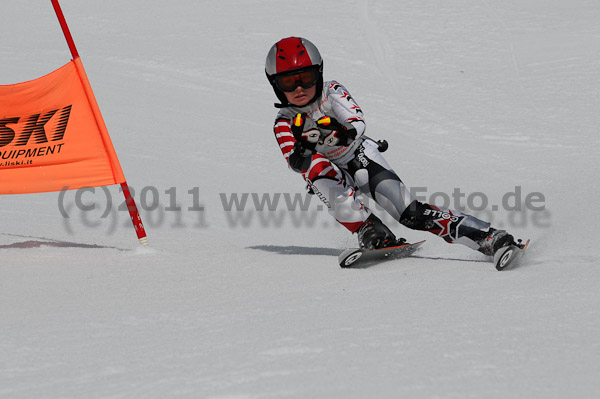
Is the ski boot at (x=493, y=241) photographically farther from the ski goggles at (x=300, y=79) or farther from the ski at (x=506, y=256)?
the ski goggles at (x=300, y=79)

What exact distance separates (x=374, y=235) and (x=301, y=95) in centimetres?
115

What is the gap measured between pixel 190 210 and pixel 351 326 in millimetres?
4641

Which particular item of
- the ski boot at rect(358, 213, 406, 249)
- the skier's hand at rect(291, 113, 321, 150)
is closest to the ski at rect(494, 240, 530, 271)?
the ski boot at rect(358, 213, 406, 249)

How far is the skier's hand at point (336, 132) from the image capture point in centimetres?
547

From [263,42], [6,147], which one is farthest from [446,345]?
[263,42]

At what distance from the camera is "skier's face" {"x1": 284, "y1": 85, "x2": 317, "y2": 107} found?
5.71m

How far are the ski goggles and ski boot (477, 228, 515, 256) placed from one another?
1.65 meters

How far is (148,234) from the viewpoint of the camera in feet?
23.2

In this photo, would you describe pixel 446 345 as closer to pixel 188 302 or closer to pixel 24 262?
pixel 188 302

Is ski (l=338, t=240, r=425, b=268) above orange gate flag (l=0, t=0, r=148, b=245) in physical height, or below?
below

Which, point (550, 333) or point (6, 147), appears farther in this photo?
point (6, 147)

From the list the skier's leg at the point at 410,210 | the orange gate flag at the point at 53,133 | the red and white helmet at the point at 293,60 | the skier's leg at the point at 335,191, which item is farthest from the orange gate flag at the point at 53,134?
the skier's leg at the point at 410,210

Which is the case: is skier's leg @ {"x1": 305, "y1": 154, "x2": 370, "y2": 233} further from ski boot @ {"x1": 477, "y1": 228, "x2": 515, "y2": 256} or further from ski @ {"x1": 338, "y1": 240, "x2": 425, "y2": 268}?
ski boot @ {"x1": 477, "y1": 228, "x2": 515, "y2": 256}

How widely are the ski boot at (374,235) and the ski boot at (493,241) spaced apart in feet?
2.21
